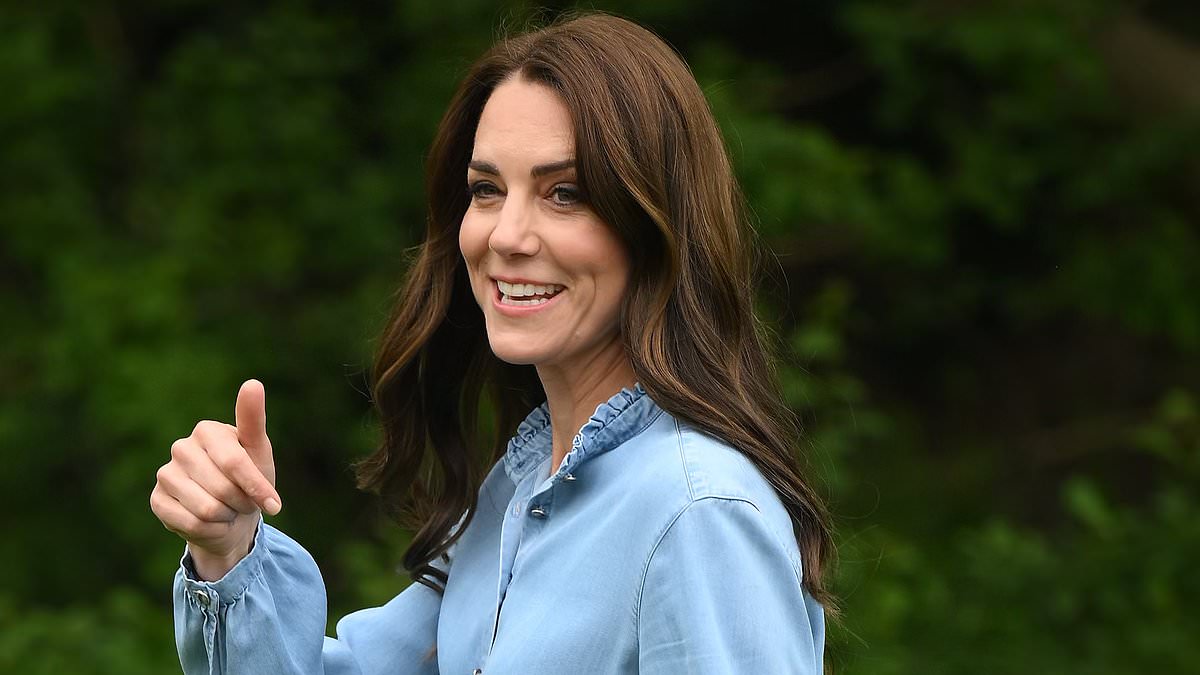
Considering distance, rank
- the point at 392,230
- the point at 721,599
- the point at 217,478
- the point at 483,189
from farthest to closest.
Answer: the point at 392,230 → the point at 483,189 → the point at 217,478 → the point at 721,599

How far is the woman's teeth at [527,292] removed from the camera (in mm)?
1847

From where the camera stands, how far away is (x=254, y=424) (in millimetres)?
1754

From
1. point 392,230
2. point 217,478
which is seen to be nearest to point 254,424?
point 217,478

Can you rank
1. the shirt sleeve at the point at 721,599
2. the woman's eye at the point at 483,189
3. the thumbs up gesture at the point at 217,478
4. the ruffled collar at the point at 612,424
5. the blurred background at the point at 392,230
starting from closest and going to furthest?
the shirt sleeve at the point at 721,599 < the thumbs up gesture at the point at 217,478 < the ruffled collar at the point at 612,424 < the woman's eye at the point at 483,189 < the blurred background at the point at 392,230

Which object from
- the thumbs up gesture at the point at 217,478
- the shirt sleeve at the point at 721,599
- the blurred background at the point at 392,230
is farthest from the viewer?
the blurred background at the point at 392,230

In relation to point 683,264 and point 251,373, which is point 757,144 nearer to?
point 251,373

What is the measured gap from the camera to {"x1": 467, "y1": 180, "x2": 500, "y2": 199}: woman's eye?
6.23 feet

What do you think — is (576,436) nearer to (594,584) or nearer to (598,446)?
(598,446)

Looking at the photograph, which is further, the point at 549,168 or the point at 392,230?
the point at 392,230

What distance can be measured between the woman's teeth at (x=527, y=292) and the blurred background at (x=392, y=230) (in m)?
3.06

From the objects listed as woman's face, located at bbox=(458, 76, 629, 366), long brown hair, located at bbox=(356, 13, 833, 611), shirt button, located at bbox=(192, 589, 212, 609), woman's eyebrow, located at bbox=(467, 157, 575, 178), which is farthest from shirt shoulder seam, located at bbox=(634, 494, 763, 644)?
shirt button, located at bbox=(192, 589, 212, 609)

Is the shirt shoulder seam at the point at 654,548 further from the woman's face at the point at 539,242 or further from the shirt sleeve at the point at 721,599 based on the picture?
the woman's face at the point at 539,242

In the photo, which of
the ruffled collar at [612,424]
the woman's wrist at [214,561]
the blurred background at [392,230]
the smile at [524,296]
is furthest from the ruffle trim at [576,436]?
the blurred background at [392,230]

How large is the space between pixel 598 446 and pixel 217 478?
16.4 inches
